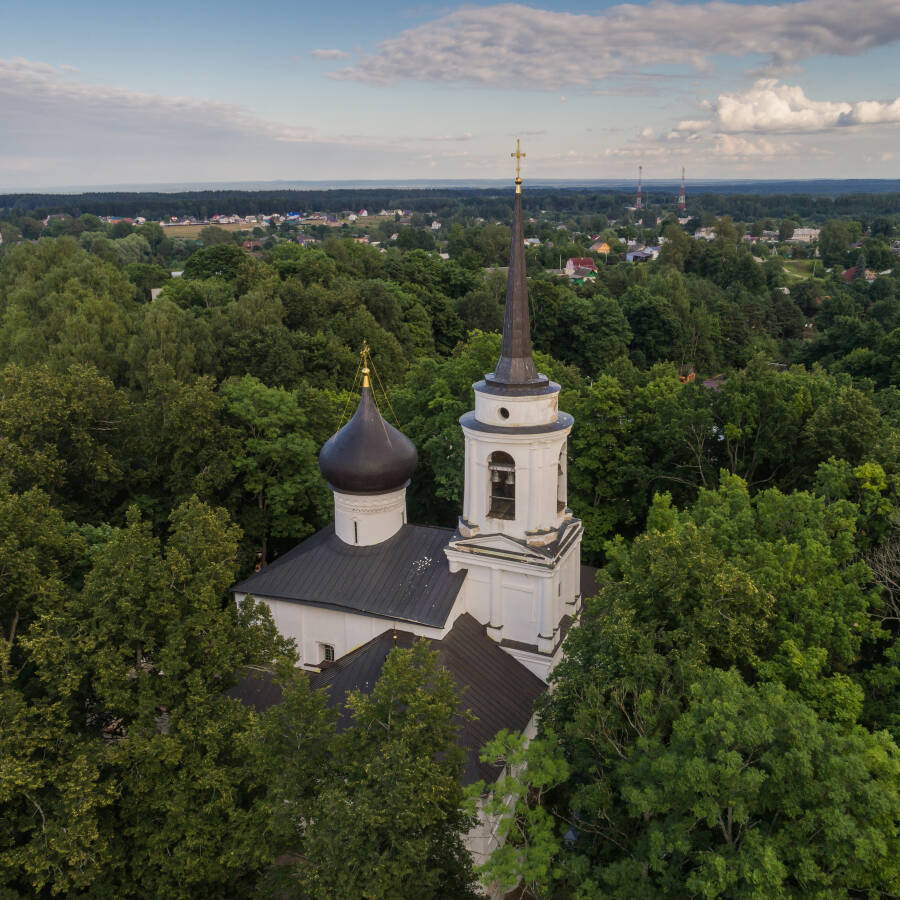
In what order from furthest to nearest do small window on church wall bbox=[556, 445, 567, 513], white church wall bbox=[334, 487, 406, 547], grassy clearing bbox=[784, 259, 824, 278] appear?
grassy clearing bbox=[784, 259, 824, 278] < white church wall bbox=[334, 487, 406, 547] < small window on church wall bbox=[556, 445, 567, 513]

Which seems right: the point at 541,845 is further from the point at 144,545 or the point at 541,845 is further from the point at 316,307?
the point at 316,307

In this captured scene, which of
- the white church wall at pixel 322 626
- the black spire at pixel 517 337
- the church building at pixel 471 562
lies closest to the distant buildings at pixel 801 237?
the black spire at pixel 517 337

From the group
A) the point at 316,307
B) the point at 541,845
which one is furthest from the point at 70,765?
the point at 316,307

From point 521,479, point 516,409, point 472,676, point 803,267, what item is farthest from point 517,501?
point 803,267

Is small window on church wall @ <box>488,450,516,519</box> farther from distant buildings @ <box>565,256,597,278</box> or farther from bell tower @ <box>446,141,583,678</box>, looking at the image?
distant buildings @ <box>565,256,597,278</box>

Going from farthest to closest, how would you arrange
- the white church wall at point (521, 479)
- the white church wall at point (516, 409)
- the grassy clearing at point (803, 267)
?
the grassy clearing at point (803, 267)
the white church wall at point (521, 479)
the white church wall at point (516, 409)

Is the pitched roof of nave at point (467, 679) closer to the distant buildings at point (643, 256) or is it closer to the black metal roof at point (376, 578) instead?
the black metal roof at point (376, 578)

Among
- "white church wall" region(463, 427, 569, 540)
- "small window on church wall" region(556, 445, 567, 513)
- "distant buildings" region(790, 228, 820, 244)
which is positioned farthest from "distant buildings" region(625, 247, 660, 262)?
"white church wall" region(463, 427, 569, 540)
